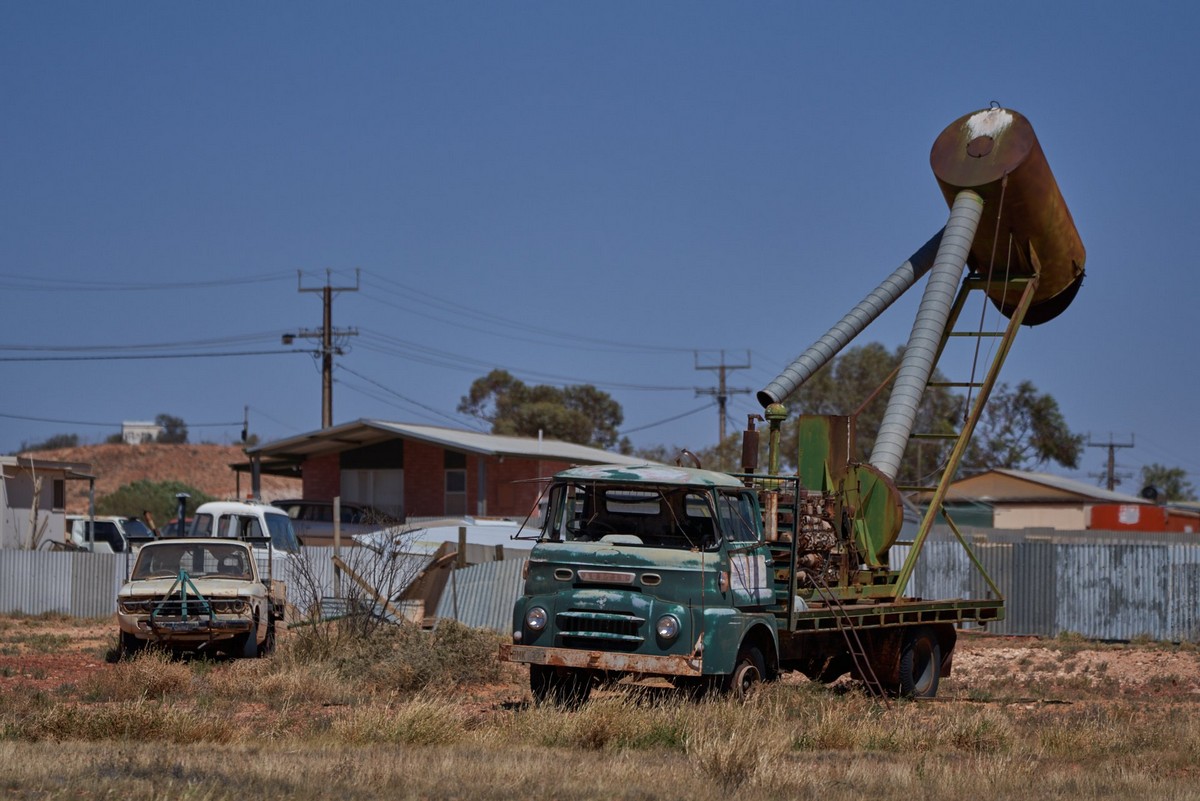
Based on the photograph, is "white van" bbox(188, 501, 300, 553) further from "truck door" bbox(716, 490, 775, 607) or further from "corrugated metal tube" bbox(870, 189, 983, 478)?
"truck door" bbox(716, 490, 775, 607)

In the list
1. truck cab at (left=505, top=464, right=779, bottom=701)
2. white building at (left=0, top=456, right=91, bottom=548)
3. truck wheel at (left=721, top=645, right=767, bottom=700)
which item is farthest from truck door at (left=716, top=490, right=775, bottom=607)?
white building at (left=0, top=456, right=91, bottom=548)

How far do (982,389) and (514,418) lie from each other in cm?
7589

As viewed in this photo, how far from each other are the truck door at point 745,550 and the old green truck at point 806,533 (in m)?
0.02

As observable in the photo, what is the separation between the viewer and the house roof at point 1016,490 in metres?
66.6

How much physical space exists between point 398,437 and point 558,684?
33.9 metres

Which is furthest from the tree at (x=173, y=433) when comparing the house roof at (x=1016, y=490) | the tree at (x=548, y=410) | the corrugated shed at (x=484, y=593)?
the corrugated shed at (x=484, y=593)

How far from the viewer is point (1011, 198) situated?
20781 millimetres

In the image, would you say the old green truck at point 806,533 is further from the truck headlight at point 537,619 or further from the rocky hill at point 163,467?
the rocky hill at point 163,467

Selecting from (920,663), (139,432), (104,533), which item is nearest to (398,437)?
(104,533)

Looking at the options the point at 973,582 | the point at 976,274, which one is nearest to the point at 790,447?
the point at 973,582

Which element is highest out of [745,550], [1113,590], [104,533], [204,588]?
[745,550]

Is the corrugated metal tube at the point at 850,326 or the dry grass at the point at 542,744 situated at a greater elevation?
the corrugated metal tube at the point at 850,326

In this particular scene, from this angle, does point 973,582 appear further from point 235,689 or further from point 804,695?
point 235,689

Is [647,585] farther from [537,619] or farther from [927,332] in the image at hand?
[927,332]
